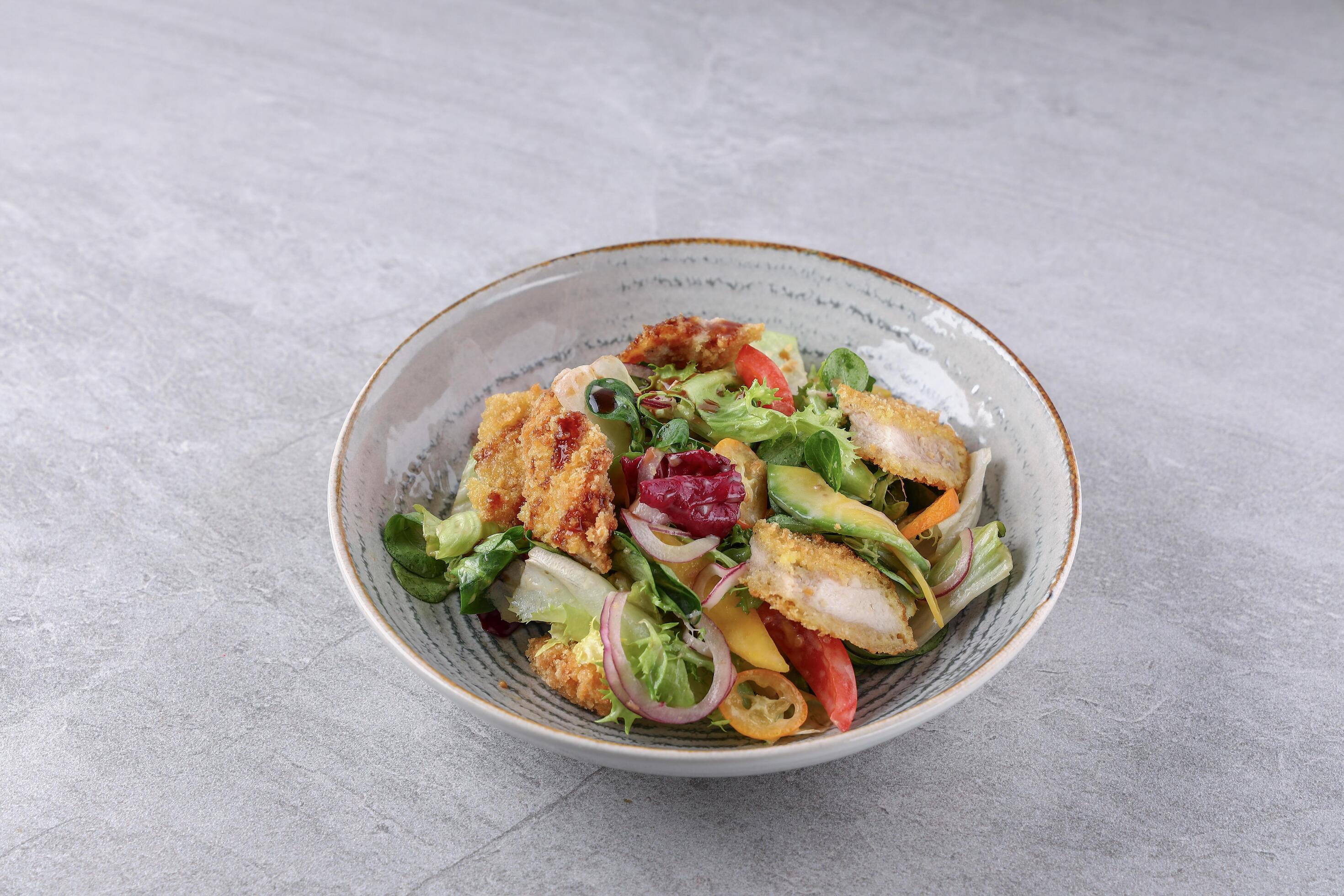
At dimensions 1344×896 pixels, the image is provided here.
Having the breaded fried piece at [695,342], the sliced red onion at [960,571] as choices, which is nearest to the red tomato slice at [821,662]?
the sliced red onion at [960,571]

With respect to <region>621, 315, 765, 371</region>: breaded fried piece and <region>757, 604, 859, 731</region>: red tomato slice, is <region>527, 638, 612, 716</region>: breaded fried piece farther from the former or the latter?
<region>621, 315, 765, 371</region>: breaded fried piece

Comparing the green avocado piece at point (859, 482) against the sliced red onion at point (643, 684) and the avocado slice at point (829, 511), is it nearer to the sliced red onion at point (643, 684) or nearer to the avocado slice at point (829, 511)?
the avocado slice at point (829, 511)

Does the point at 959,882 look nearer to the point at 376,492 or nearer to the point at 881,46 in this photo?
the point at 376,492

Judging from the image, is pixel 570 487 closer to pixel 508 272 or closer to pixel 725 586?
pixel 725 586

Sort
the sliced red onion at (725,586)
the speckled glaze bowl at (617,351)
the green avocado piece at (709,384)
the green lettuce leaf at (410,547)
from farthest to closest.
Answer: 1. the green avocado piece at (709,384)
2. the green lettuce leaf at (410,547)
3. the sliced red onion at (725,586)
4. the speckled glaze bowl at (617,351)

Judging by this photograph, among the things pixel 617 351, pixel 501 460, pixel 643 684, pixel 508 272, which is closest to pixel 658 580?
pixel 643 684

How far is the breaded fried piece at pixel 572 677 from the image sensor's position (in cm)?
257

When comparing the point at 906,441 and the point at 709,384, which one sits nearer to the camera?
Answer: the point at 906,441

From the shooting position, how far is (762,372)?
10.5 ft

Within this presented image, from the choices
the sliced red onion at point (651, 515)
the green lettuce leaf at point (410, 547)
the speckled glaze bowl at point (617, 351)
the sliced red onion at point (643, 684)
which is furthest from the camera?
the green lettuce leaf at point (410, 547)

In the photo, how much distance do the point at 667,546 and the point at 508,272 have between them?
2.39 metres

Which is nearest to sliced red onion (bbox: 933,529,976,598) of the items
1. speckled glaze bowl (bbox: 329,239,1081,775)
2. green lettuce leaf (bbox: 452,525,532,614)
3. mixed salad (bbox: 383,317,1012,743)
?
mixed salad (bbox: 383,317,1012,743)

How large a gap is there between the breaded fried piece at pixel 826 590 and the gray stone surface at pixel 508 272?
404 mm

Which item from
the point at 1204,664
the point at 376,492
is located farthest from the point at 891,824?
the point at 376,492
